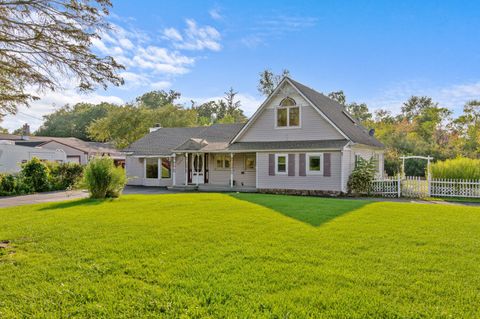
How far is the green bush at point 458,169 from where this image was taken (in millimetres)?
16656

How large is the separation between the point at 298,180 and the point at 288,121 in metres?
3.84

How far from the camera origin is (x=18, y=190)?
732 inches

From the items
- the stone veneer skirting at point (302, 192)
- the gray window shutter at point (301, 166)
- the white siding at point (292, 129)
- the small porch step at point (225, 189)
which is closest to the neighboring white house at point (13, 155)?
the small porch step at point (225, 189)

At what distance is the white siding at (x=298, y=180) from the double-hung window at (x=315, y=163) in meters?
0.29

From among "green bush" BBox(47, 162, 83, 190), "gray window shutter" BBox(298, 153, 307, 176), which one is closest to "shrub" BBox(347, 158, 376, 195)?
"gray window shutter" BBox(298, 153, 307, 176)

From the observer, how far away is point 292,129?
19266mm

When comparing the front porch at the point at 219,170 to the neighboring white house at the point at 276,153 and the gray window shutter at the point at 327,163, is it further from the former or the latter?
the gray window shutter at the point at 327,163

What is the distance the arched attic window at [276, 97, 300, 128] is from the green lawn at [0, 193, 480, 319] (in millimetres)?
11348

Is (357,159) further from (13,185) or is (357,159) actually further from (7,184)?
(7,184)

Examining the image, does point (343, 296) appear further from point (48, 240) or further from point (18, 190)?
point (18, 190)

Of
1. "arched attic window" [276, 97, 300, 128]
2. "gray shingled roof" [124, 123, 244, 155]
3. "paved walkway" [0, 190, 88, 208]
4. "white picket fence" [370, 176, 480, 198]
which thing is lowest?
"paved walkway" [0, 190, 88, 208]

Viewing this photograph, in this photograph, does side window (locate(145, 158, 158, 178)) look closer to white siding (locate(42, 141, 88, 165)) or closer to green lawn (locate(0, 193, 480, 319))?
green lawn (locate(0, 193, 480, 319))

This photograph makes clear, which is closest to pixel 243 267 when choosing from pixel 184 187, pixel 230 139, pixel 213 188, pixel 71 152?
pixel 213 188

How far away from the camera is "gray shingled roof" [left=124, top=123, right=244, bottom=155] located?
22.2 meters
